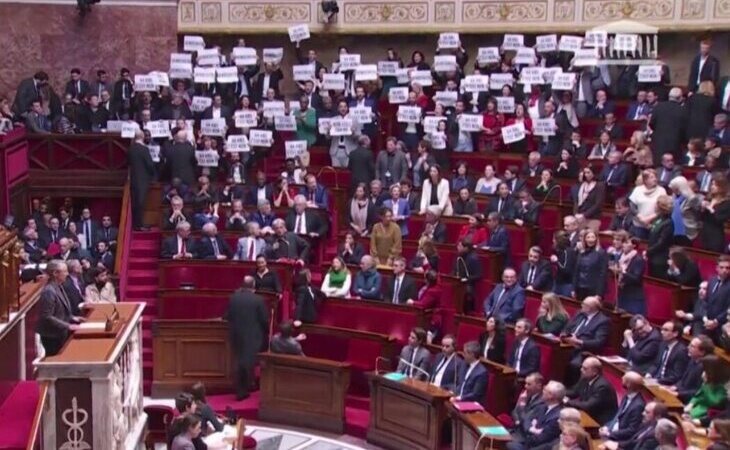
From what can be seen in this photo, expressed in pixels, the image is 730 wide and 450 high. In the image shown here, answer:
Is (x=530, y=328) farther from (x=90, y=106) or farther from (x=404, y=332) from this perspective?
(x=90, y=106)

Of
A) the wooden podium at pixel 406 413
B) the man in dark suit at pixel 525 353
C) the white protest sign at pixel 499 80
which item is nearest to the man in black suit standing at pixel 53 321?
the wooden podium at pixel 406 413

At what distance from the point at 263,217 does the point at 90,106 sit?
129 inches

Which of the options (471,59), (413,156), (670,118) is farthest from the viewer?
(471,59)

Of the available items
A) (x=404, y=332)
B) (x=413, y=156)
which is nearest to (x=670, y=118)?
(x=413, y=156)

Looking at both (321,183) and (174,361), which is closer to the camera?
(174,361)

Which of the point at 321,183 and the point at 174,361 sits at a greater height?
the point at 321,183

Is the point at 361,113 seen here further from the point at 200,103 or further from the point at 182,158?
the point at 182,158

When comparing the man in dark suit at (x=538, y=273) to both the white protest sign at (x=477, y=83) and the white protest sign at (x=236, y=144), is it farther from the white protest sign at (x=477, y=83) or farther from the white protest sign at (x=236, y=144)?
the white protest sign at (x=236, y=144)

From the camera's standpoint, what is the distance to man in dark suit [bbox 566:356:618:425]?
8.43 meters

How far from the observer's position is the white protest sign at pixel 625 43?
590 inches

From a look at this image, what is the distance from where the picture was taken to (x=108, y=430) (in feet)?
→ 20.7

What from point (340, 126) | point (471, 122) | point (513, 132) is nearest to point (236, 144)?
point (340, 126)

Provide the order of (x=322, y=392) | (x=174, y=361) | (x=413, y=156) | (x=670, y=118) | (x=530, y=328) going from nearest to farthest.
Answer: (x=530, y=328) < (x=322, y=392) < (x=174, y=361) < (x=670, y=118) < (x=413, y=156)

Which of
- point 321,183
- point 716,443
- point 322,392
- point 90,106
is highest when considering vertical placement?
point 90,106
